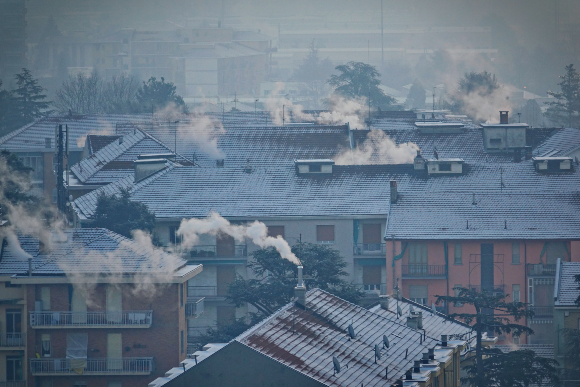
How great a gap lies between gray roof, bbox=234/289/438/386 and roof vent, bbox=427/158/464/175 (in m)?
22.7

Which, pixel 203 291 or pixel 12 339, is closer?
pixel 12 339

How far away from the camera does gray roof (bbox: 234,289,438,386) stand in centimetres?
3988

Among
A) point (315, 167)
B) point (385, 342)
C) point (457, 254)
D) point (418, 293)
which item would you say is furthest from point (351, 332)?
point (315, 167)

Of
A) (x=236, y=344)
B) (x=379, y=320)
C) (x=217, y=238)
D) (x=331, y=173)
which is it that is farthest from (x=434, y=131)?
(x=236, y=344)

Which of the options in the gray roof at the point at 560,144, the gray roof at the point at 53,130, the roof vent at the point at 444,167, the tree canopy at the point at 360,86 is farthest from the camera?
the tree canopy at the point at 360,86

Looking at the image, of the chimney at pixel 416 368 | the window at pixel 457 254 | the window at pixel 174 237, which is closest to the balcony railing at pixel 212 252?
the window at pixel 174 237

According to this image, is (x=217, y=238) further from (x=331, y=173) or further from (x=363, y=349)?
(x=363, y=349)

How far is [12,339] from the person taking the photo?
5350 cm

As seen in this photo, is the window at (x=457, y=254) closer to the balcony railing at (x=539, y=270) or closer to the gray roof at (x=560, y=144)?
the balcony railing at (x=539, y=270)

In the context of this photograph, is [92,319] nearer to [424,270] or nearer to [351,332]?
[351,332]

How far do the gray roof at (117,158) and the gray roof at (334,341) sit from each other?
3143cm

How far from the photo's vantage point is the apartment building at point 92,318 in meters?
52.8

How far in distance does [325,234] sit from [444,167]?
747 centimetres

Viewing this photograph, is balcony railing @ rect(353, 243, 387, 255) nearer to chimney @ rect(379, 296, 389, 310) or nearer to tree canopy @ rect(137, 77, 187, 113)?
chimney @ rect(379, 296, 389, 310)
